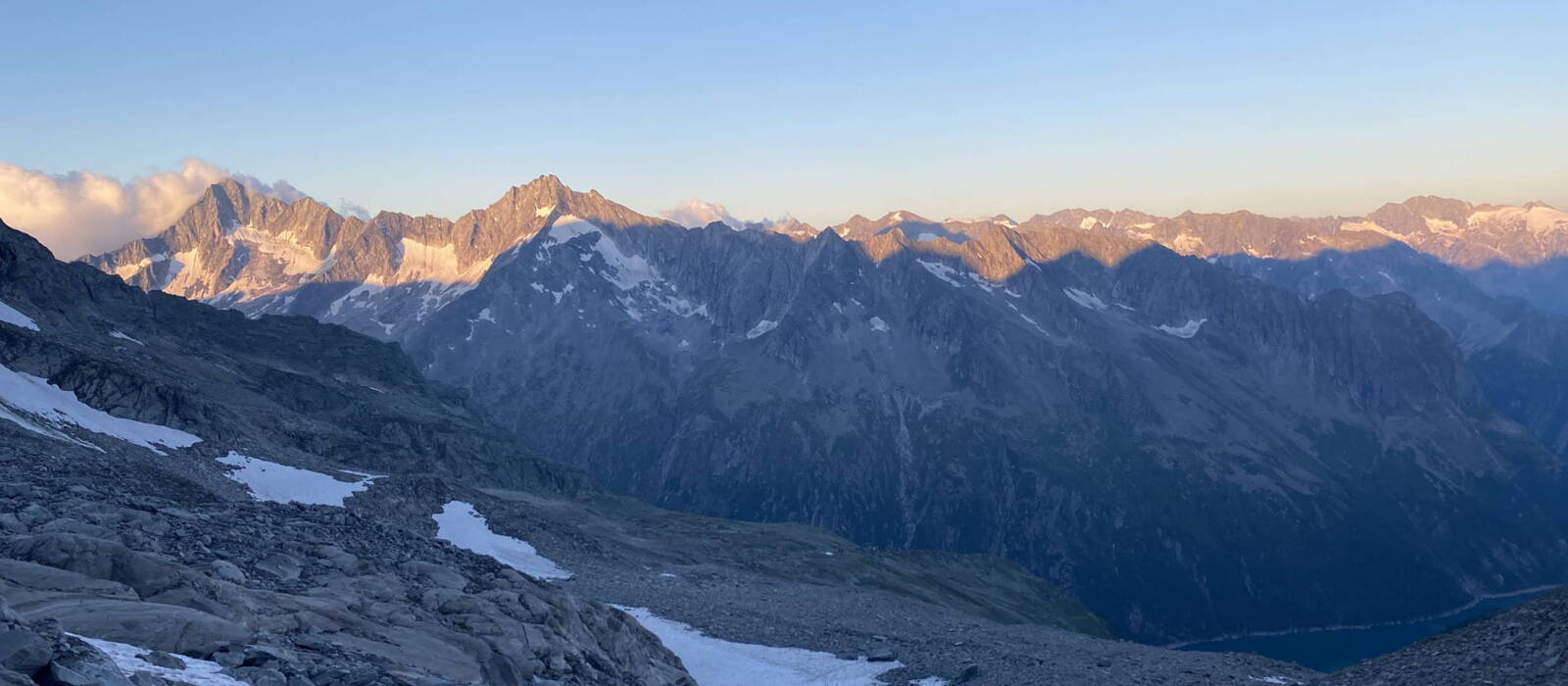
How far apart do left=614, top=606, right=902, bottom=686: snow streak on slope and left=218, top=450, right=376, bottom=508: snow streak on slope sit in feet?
141

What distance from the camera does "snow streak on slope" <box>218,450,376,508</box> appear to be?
97.3 metres

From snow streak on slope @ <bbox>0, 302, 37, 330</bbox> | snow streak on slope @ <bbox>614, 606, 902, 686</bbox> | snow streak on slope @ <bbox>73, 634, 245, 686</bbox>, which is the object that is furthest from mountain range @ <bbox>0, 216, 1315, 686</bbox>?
snow streak on slope @ <bbox>0, 302, 37, 330</bbox>

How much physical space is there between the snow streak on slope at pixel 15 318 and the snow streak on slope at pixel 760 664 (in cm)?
8680

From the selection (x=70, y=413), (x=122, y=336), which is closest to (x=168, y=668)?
(x=70, y=413)

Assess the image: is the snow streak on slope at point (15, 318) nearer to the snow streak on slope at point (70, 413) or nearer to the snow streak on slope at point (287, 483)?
the snow streak on slope at point (70, 413)

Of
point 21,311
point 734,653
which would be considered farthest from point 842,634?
point 21,311

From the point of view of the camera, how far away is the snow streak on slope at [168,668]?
25141 mm

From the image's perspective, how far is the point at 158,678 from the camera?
2488cm

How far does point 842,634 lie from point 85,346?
9090 centimetres

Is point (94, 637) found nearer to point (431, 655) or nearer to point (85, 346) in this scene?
point (431, 655)

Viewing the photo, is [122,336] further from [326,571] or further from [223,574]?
[223,574]

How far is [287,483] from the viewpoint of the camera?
102062 millimetres

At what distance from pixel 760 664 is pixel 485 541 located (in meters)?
45.4

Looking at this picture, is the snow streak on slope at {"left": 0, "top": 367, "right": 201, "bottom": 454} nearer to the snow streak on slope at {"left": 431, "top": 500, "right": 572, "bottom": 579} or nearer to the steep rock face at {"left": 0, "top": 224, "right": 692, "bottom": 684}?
the steep rock face at {"left": 0, "top": 224, "right": 692, "bottom": 684}
